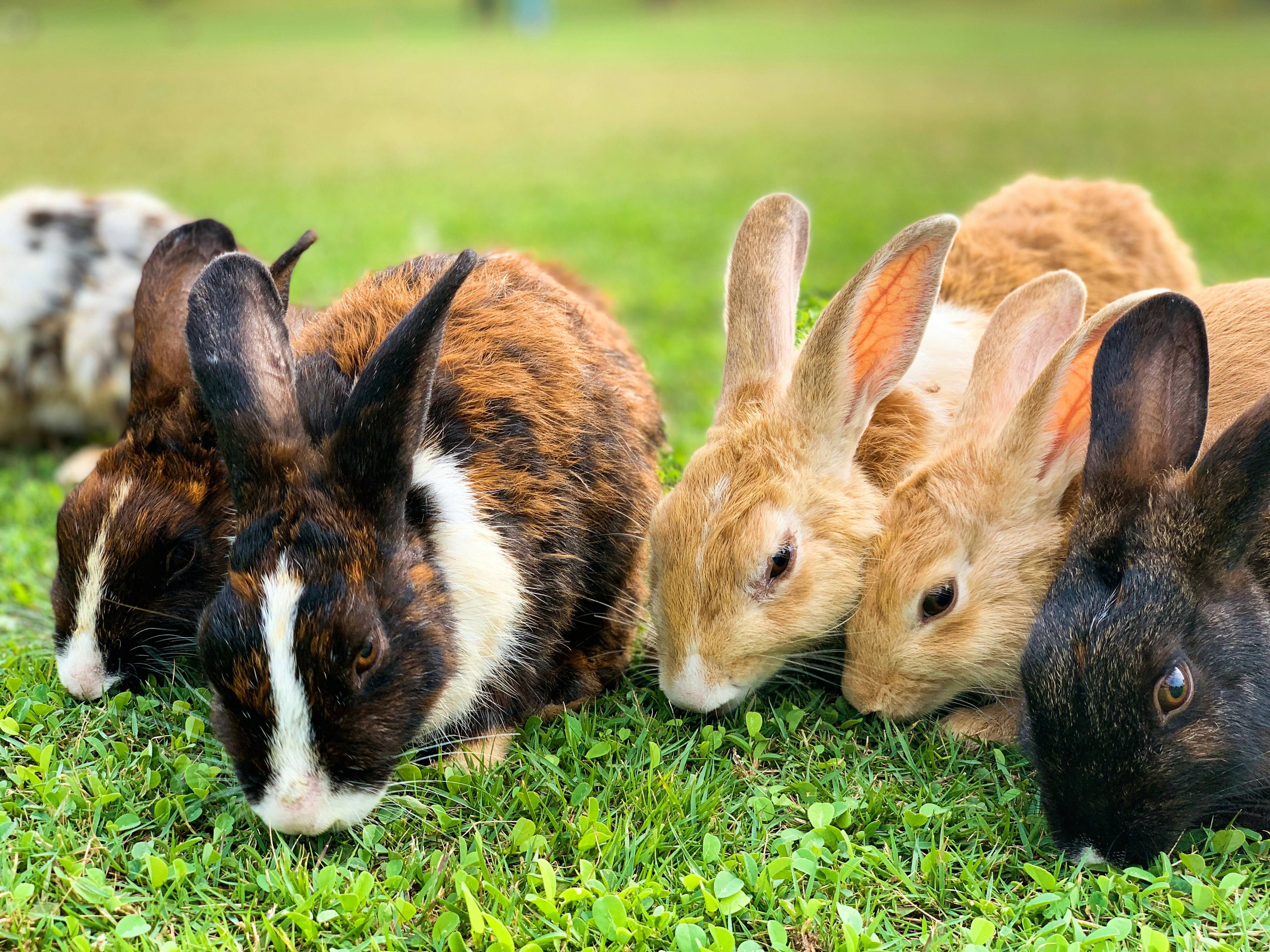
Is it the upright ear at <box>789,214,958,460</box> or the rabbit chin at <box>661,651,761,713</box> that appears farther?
the upright ear at <box>789,214,958,460</box>

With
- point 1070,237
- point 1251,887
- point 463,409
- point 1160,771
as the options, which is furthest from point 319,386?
point 1070,237

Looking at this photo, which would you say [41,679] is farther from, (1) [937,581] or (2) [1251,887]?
(2) [1251,887]

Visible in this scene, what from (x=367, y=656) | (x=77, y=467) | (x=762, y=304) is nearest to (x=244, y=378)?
(x=367, y=656)

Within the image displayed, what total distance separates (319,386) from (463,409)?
40 cm

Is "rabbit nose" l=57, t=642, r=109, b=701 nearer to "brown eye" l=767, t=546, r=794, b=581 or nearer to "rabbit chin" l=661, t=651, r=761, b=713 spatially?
"rabbit chin" l=661, t=651, r=761, b=713

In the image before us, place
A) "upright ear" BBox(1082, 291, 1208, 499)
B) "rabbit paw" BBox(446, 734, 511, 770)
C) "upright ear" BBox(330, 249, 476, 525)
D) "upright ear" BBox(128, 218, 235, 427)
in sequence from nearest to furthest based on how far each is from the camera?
"upright ear" BBox(330, 249, 476, 525) → "upright ear" BBox(1082, 291, 1208, 499) → "rabbit paw" BBox(446, 734, 511, 770) → "upright ear" BBox(128, 218, 235, 427)

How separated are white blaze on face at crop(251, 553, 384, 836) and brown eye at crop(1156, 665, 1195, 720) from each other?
1915 mm

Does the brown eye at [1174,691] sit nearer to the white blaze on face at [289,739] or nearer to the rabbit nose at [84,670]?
the white blaze on face at [289,739]

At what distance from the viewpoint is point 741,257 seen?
352 centimetres

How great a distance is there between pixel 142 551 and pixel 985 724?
2.49 m

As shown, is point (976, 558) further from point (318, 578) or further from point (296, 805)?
point (296, 805)

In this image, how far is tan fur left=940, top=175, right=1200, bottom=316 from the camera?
4148mm

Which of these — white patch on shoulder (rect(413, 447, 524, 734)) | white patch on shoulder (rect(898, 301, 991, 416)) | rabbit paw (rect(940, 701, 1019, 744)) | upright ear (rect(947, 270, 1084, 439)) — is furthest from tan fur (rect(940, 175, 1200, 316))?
white patch on shoulder (rect(413, 447, 524, 734))

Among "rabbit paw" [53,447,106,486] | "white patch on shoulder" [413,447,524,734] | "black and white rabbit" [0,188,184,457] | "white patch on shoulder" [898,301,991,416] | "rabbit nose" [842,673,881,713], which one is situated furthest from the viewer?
"black and white rabbit" [0,188,184,457]
